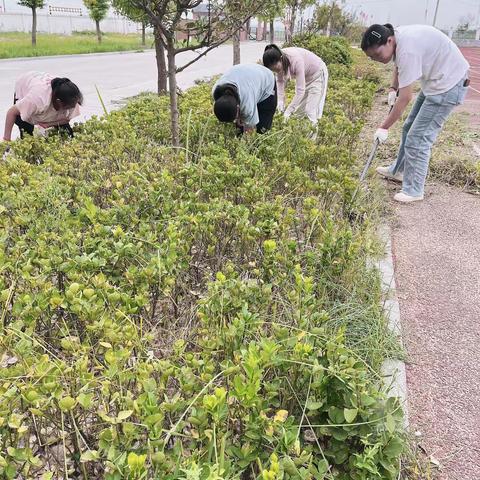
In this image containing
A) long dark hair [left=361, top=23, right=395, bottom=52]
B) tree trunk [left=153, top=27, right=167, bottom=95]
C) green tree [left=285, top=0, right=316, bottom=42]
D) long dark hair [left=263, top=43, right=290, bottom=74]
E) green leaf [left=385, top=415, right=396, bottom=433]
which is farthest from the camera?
green tree [left=285, top=0, right=316, bottom=42]

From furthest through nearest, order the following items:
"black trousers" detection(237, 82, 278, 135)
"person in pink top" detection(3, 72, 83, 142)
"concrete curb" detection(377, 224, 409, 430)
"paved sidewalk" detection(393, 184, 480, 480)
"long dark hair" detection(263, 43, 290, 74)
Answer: "long dark hair" detection(263, 43, 290, 74) → "black trousers" detection(237, 82, 278, 135) → "person in pink top" detection(3, 72, 83, 142) → "concrete curb" detection(377, 224, 409, 430) → "paved sidewalk" detection(393, 184, 480, 480)

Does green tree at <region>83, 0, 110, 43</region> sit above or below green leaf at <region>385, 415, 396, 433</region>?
above

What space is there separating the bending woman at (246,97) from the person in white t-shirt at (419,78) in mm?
989

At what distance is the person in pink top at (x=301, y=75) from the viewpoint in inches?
199

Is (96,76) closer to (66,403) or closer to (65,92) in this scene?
(65,92)

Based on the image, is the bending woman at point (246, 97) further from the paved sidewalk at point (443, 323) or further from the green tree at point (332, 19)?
the green tree at point (332, 19)

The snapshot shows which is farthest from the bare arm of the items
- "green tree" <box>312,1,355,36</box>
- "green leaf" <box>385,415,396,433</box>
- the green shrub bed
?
"green tree" <box>312,1,355,36</box>

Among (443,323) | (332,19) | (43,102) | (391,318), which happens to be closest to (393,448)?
(391,318)

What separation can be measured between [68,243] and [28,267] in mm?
225

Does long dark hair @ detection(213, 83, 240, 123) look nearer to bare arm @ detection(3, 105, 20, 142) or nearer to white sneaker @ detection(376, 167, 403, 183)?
bare arm @ detection(3, 105, 20, 142)

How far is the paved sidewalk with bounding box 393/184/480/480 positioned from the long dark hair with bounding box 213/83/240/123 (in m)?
1.65

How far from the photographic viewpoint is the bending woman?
13.5ft

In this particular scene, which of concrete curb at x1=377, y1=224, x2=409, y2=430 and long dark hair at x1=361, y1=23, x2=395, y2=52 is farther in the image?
long dark hair at x1=361, y1=23, x2=395, y2=52

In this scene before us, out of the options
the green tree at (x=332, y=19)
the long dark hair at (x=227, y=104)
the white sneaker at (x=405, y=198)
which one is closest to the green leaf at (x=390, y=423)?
the long dark hair at (x=227, y=104)
